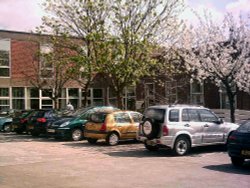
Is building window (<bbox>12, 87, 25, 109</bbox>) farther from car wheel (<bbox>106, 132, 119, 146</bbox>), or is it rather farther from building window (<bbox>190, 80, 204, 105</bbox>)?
car wheel (<bbox>106, 132, 119, 146</bbox>)

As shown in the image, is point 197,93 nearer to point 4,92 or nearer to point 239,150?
point 4,92

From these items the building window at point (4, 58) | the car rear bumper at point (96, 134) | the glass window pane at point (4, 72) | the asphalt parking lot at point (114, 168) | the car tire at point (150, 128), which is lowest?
the asphalt parking lot at point (114, 168)

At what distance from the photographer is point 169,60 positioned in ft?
86.8

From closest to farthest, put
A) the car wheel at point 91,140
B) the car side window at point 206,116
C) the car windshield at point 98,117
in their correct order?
the car side window at point 206,116, the car windshield at point 98,117, the car wheel at point 91,140

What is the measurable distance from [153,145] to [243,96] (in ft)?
51.7

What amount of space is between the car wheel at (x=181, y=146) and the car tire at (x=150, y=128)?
0.76 m

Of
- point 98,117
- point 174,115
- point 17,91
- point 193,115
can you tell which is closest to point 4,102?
point 17,91

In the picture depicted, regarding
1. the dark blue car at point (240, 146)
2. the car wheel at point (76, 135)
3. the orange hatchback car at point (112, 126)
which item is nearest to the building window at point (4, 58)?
the car wheel at point (76, 135)

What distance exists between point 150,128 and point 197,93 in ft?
60.8

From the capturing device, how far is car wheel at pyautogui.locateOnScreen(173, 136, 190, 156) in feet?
49.9

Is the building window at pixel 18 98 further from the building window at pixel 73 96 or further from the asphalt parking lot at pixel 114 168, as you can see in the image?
the asphalt parking lot at pixel 114 168

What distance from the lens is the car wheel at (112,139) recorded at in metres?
18.5

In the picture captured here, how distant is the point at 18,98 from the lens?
3831 centimetres

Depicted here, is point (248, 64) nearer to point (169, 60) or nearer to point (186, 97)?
point (169, 60)
